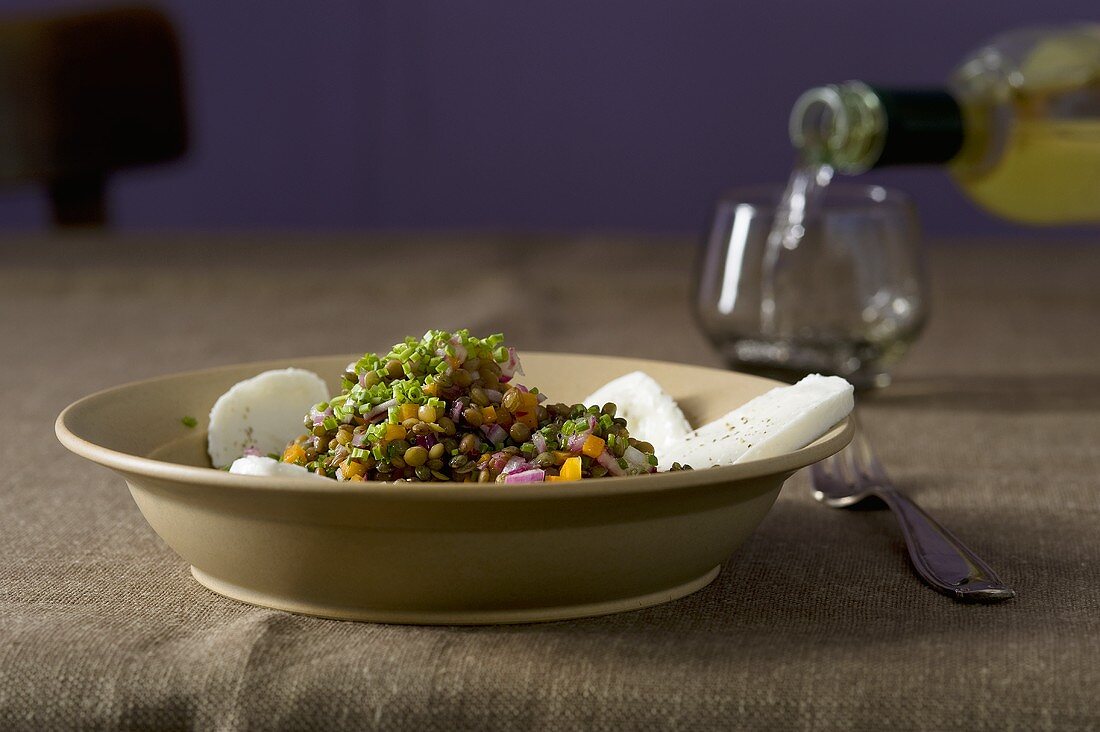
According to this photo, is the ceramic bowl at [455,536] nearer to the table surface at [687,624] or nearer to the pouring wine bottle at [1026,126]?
the table surface at [687,624]

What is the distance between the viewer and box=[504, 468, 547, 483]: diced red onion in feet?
2.36

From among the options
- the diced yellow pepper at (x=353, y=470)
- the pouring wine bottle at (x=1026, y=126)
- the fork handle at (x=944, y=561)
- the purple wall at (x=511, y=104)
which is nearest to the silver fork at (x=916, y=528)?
the fork handle at (x=944, y=561)

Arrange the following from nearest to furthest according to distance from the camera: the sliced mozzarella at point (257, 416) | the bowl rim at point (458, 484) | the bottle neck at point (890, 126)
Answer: the bowl rim at point (458, 484)
the sliced mozzarella at point (257, 416)
the bottle neck at point (890, 126)

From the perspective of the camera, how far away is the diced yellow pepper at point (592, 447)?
74 centimetres

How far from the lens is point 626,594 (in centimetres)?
71

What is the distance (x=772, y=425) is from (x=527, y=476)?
0.17 metres

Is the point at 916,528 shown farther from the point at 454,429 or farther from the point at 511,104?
the point at 511,104

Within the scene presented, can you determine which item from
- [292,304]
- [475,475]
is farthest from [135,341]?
[475,475]

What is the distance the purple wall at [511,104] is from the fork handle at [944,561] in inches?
118

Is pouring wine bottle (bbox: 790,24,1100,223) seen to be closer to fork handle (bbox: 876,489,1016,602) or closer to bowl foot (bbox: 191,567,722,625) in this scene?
fork handle (bbox: 876,489,1016,602)

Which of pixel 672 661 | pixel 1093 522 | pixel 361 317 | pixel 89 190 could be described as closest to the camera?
pixel 672 661

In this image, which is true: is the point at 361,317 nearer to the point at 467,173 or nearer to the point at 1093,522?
the point at 1093,522

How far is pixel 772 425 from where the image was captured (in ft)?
2.66

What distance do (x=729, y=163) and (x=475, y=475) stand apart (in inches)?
127
